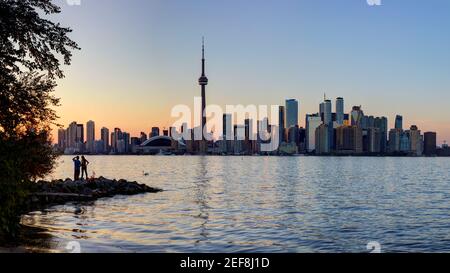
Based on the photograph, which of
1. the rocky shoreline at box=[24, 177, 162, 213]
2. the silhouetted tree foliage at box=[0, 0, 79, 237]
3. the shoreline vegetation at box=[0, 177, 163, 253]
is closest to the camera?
the silhouetted tree foliage at box=[0, 0, 79, 237]

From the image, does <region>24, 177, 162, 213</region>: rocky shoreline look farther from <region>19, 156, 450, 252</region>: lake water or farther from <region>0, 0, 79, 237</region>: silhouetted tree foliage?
<region>0, 0, 79, 237</region>: silhouetted tree foliage

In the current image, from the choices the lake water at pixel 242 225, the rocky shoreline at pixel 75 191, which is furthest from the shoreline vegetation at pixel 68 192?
the lake water at pixel 242 225

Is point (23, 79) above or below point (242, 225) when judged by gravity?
above

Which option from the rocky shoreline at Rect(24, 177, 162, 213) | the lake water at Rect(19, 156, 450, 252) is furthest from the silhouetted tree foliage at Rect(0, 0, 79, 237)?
the rocky shoreline at Rect(24, 177, 162, 213)

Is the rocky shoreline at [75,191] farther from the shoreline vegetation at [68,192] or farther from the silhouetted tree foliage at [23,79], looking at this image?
the silhouetted tree foliage at [23,79]

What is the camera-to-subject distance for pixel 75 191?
4922cm

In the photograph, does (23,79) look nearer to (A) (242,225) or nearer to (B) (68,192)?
(A) (242,225)

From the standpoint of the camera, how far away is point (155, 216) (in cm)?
3716

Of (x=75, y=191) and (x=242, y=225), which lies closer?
(x=242, y=225)

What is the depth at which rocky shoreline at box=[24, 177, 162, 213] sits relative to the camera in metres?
42.1

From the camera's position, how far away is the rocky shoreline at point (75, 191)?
42.1 metres

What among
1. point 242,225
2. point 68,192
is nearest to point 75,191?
point 68,192
